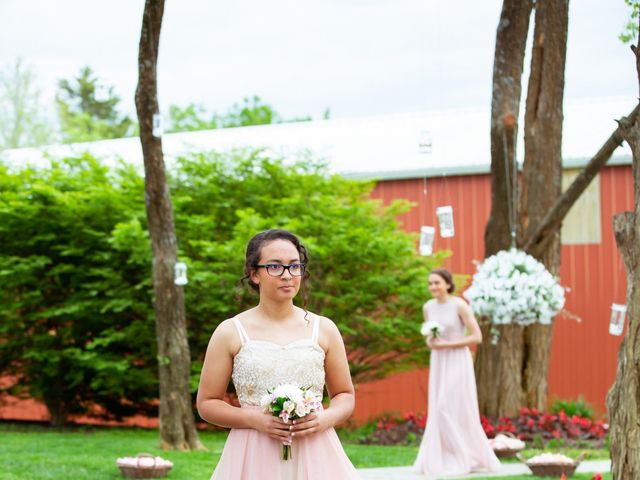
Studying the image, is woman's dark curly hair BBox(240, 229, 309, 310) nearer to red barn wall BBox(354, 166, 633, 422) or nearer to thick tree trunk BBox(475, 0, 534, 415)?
thick tree trunk BBox(475, 0, 534, 415)

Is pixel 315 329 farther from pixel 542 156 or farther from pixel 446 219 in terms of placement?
pixel 542 156

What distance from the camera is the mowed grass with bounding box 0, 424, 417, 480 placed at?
995 cm

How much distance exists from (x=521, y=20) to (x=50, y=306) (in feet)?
27.3

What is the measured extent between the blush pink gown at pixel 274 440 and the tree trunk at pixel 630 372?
7.97 ft

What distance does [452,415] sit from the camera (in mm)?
11148

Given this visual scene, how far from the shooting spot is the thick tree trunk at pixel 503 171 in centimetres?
1385

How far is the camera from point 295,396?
13.2 feet

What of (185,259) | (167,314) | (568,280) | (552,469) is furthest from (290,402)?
(568,280)

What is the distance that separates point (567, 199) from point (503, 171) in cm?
114

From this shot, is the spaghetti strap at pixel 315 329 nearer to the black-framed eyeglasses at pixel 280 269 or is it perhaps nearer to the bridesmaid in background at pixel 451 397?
the black-framed eyeglasses at pixel 280 269

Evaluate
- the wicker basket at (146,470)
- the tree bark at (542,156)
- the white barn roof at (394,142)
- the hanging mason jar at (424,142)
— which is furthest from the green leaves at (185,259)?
the wicker basket at (146,470)

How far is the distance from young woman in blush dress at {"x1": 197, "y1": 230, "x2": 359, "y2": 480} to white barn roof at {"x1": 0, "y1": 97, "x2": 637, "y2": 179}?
1255 centimetres

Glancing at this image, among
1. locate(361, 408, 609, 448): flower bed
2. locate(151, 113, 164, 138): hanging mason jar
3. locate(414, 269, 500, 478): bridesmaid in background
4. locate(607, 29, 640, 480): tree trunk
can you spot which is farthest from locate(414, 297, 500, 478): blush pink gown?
locate(607, 29, 640, 480): tree trunk

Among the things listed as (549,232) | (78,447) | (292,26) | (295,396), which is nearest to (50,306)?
(78,447)
